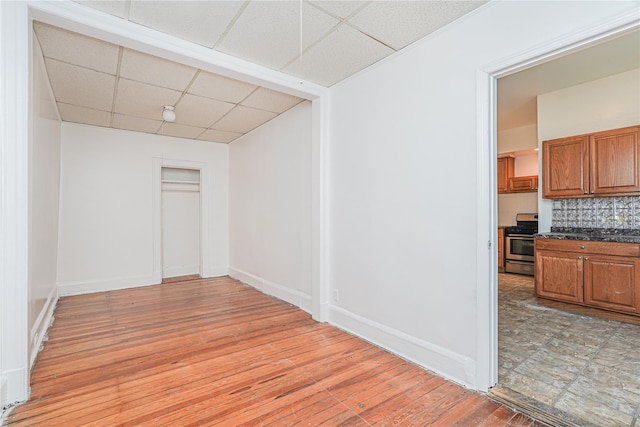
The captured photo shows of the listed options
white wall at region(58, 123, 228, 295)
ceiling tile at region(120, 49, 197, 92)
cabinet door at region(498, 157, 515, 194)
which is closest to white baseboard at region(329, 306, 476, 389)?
ceiling tile at region(120, 49, 197, 92)

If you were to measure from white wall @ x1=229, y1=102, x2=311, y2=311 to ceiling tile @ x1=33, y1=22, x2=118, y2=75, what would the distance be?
201 cm

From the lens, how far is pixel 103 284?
187 inches

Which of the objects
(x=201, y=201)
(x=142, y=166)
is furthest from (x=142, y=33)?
(x=201, y=201)

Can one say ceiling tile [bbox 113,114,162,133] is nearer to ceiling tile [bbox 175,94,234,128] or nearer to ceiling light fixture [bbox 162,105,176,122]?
ceiling tile [bbox 175,94,234,128]

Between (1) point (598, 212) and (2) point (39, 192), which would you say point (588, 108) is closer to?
(1) point (598, 212)

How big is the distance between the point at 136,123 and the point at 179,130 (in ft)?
1.98

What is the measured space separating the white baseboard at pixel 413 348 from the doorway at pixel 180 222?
385 cm

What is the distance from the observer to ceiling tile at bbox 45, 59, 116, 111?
114 inches

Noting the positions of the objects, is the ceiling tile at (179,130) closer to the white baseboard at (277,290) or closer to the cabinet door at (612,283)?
the white baseboard at (277,290)

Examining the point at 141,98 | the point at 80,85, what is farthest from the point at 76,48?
the point at 141,98

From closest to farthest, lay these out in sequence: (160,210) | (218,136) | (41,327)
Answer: (41,327) < (160,210) < (218,136)

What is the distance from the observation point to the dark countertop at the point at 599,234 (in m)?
3.26

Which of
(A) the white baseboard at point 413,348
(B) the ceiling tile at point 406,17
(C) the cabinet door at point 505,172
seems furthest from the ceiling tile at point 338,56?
(C) the cabinet door at point 505,172

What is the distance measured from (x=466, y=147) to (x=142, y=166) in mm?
5001
